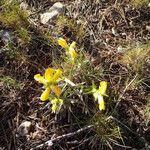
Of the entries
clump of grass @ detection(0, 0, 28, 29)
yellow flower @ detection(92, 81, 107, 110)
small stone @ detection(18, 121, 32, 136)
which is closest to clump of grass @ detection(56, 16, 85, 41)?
clump of grass @ detection(0, 0, 28, 29)

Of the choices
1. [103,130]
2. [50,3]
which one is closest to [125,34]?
[50,3]

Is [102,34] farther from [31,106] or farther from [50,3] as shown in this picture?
[31,106]

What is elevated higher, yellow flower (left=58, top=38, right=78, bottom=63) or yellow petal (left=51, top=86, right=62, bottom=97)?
yellow flower (left=58, top=38, right=78, bottom=63)

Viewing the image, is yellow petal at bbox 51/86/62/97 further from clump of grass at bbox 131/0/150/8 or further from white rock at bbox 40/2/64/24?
clump of grass at bbox 131/0/150/8

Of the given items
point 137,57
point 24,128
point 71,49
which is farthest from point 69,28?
point 24,128

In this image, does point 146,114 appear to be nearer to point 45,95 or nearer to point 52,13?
point 45,95
